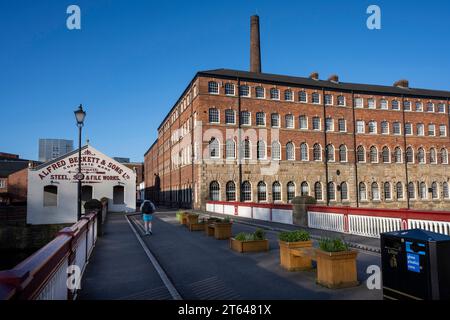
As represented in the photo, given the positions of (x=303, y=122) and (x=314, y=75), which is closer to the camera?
(x=303, y=122)

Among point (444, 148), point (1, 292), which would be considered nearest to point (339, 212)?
point (1, 292)

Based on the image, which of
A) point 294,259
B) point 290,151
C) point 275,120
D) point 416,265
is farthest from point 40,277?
point 290,151

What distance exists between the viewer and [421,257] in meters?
4.72

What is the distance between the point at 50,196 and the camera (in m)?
35.3

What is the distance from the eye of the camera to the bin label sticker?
4.76 meters

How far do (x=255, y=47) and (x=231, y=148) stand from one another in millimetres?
19042

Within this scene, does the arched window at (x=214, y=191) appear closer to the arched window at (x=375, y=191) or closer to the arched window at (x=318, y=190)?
the arched window at (x=318, y=190)

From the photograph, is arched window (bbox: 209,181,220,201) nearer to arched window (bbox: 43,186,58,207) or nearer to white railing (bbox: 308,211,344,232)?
arched window (bbox: 43,186,58,207)

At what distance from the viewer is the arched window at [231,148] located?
38969mm

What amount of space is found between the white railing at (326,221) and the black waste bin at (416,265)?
9864 mm

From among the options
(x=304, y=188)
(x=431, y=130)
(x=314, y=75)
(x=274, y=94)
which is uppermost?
(x=314, y=75)

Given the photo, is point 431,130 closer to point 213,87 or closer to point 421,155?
point 421,155

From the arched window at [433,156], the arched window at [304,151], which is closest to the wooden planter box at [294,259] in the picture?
the arched window at [304,151]

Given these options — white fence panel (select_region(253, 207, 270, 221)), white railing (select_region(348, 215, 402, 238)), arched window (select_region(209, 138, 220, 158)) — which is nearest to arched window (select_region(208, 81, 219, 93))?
arched window (select_region(209, 138, 220, 158))
